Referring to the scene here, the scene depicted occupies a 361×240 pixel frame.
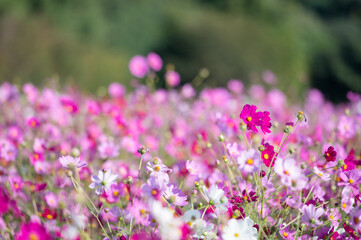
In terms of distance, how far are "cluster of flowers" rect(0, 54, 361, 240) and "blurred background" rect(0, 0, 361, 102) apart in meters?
1.46

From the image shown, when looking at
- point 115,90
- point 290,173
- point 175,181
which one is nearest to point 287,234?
point 290,173

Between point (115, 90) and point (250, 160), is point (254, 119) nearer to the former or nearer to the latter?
point (250, 160)

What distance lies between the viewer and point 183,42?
10258 mm

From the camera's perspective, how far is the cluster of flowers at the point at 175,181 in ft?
4.09

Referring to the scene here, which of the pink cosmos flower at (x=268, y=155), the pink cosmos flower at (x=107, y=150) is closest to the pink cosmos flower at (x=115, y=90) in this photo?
the pink cosmos flower at (x=107, y=150)

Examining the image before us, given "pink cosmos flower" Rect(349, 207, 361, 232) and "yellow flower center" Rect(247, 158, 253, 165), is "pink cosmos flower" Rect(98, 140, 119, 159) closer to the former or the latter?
"yellow flower center" Rect(247, 158, 253, 165)

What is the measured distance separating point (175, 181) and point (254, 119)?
2.64 ft

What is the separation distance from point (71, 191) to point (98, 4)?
1324cm

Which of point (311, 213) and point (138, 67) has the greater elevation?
point (311, 213)

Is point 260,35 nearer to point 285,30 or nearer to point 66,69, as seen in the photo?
point 285,30

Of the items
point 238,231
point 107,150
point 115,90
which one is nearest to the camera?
point 238,231

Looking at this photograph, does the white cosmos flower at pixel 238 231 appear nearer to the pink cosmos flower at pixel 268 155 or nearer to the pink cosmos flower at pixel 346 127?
the pink cosmos flower at pixel 268 155

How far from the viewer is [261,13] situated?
10953mm

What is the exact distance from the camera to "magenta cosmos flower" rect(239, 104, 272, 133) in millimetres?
1475
